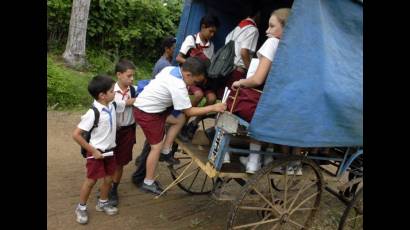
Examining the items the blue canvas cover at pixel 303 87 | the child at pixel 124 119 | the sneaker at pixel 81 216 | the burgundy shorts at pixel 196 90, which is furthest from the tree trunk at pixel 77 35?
the blue canvas cover at pixel 303 87

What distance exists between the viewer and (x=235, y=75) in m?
4.71

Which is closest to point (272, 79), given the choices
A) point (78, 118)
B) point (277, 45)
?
point (277, 45)

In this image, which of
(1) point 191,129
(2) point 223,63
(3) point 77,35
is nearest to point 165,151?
(1) point 191,129

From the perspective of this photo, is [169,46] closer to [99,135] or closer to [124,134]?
[124,134]

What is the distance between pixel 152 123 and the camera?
4.28m

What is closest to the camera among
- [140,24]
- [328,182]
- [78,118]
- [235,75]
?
[328,182]

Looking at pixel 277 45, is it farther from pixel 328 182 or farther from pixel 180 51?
pixel 180 51

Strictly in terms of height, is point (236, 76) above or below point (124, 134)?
above

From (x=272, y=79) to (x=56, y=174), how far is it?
127 inches

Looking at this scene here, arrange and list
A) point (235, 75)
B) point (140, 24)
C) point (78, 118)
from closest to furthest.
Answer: point (235, 75)
point (78, 118)
point (140, 24)

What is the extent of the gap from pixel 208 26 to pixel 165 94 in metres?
1.31

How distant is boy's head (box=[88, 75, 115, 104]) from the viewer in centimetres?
379

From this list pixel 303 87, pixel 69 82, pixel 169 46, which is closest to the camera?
pixel 303 87

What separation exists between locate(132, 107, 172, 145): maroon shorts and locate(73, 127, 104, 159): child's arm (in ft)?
1.92
